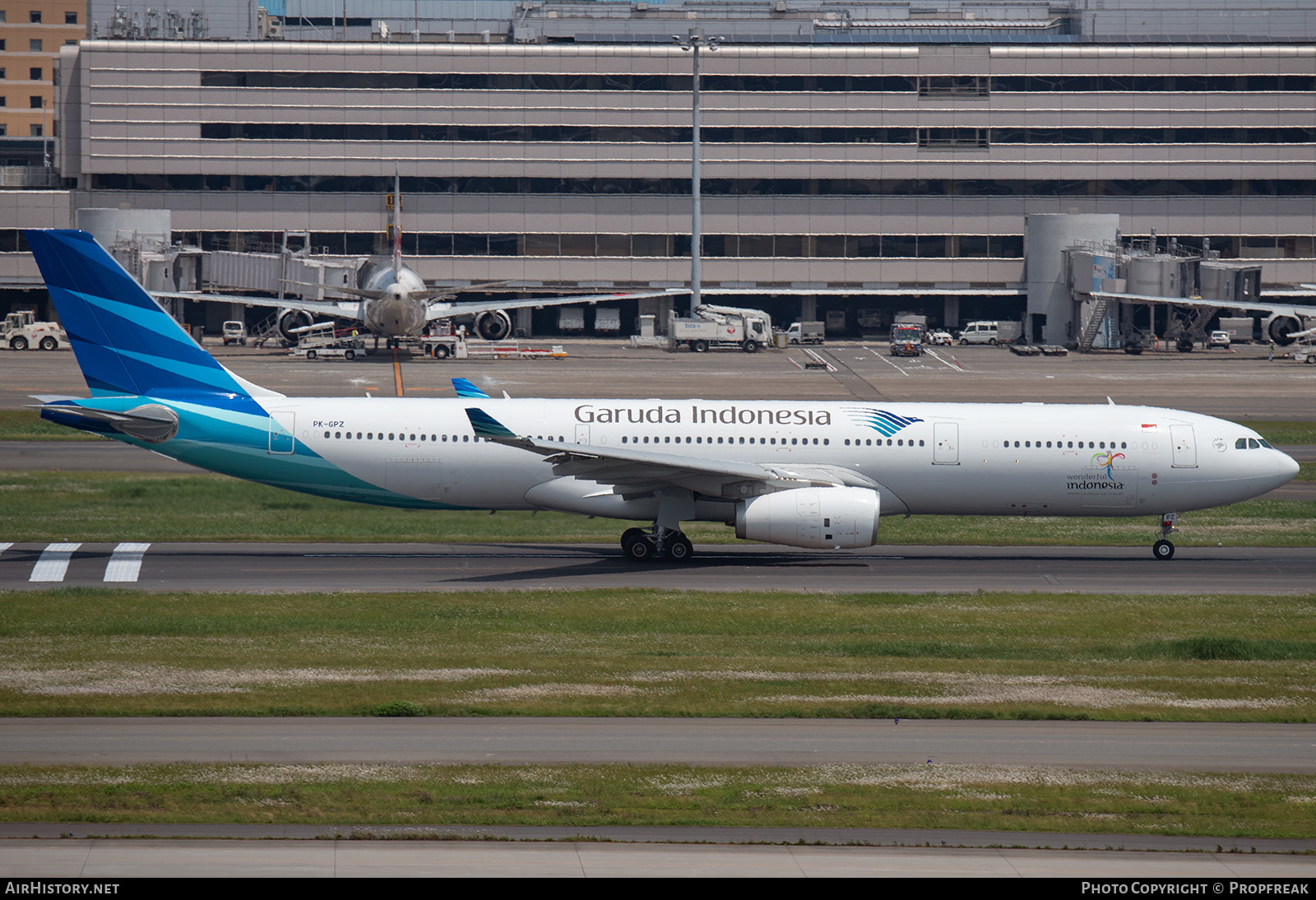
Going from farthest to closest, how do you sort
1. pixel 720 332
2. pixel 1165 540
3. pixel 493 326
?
pixel 493 326, pixel 720 332, pixel 1165 540

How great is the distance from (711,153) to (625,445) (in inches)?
3388

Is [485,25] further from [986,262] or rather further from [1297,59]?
[1297,59]

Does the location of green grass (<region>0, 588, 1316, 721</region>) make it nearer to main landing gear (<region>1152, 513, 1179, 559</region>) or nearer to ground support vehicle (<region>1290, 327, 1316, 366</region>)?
main landing gear (<region>1152, 513, 1179, 559</region>)

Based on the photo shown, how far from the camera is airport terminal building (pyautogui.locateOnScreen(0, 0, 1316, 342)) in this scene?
118438 mm

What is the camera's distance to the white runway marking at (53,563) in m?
34.3

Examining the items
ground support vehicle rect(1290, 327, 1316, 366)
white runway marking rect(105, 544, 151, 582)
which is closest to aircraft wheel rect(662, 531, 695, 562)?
white runway marking rect(105, 544, 151, 582)

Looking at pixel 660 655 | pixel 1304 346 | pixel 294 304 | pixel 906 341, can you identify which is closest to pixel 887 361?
pixel 906 341

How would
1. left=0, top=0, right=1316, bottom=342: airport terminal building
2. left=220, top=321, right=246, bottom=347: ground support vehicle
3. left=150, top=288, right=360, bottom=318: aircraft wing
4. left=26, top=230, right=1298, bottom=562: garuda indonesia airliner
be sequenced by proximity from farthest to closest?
left=0, top=0, right=1316, bottom=342: airport terminal building < left=220, top=321, right=246, bottom=347: ground support vehicle < left=150, top=288, right=360, bottom=318: aircraft wing < left=26, top=230, right=1298, bottom=562: garuda indonesia airliner

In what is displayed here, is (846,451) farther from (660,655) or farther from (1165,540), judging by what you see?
(660,655)

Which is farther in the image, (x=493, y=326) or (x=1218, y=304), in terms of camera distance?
(x=493, y=326)

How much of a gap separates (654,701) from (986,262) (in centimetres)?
10577

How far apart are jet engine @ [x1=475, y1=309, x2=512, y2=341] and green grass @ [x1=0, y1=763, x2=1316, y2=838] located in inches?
3593

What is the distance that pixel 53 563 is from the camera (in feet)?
119

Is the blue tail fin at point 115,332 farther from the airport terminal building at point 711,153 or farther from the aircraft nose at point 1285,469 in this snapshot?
the airport terminal building at point 711,153
